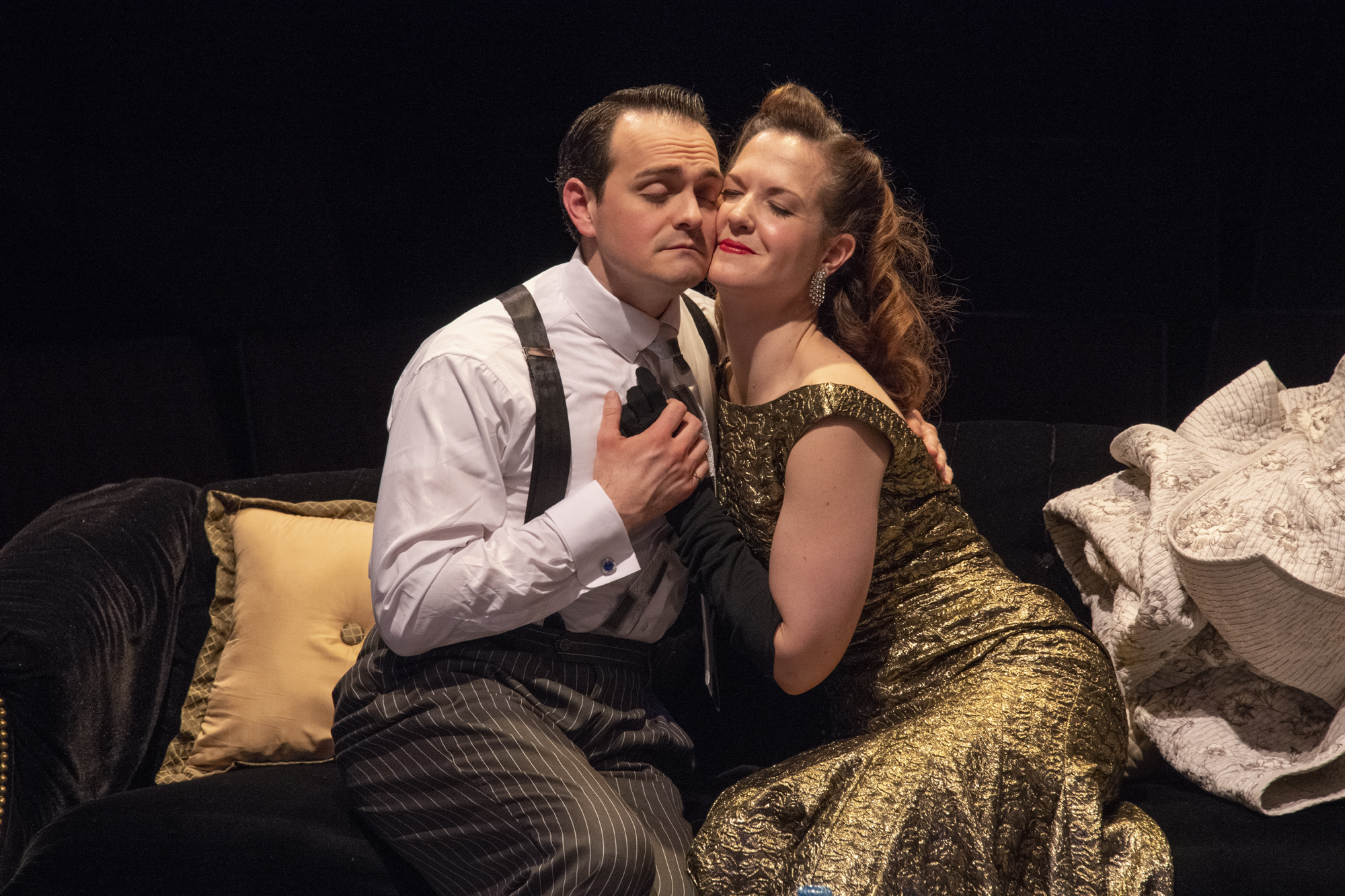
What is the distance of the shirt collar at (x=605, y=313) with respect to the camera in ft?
7.23

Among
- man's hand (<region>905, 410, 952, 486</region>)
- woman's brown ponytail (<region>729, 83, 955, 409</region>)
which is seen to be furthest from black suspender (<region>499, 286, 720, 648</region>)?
man's hand (<region>905, 410, 952, 486</region>)

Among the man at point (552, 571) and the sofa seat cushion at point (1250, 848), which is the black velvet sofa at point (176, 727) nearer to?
the sofa seat cushion at point (1250, 848)

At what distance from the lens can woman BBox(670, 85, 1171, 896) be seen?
1.91m

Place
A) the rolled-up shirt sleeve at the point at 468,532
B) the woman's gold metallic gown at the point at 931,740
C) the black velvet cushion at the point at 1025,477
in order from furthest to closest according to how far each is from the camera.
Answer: the black velvet cushion at the point at 1025,477, the rolled-up shirt sleeve at the point at 468,532, the woman's gold metallic gown at the point at 931,740

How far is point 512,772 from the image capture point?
202 cm

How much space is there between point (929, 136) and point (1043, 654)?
176 centimetres

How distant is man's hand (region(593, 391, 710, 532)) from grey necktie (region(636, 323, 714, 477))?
17 centimetres

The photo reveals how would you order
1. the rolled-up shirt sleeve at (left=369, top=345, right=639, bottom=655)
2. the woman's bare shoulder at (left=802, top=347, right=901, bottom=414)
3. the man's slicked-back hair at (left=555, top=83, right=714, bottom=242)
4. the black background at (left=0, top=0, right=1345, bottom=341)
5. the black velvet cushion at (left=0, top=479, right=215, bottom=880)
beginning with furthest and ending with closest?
the black background at (left=0, top=0, right=1345, bottom=341) → the black velvet cushion at (left=0, top=479, right=215, bottom=880) → the man's slicked-back hair at (left=555, top=83, right=714, bottom=242) → the woman's bare shoulder at (left=802, top=347, right=901, bottom=414) → the rolled-up shirt sleeve at (left=369, top=345, right=639, bottom=655)

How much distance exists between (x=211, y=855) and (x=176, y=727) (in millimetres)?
557

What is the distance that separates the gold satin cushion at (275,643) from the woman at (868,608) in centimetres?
96

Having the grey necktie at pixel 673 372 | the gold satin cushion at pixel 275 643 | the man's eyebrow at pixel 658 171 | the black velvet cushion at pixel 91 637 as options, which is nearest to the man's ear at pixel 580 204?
the man's eyebrow at pixel 658 171

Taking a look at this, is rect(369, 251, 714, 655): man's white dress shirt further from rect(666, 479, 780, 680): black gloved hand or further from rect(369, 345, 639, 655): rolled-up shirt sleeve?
rect(666, 479, 780, 680): black gloved hand

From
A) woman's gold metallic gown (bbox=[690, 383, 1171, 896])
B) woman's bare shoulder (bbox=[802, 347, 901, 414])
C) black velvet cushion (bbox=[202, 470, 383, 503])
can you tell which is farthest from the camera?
black velvet cushion (bbox=[202, 470, 383, 503])

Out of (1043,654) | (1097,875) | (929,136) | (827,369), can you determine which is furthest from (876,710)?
(929,136)
